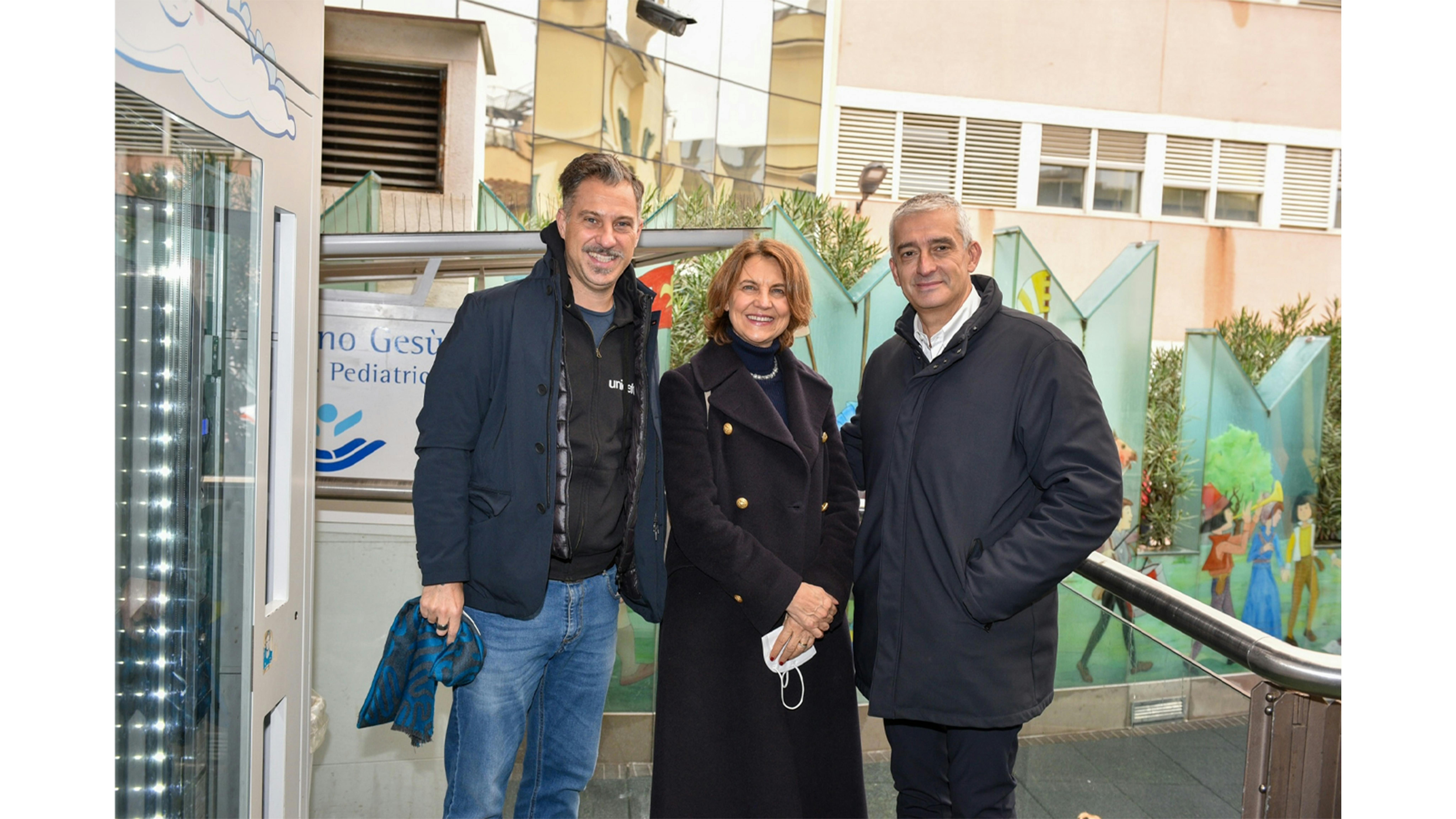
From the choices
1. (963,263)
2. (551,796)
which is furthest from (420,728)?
(963,263)

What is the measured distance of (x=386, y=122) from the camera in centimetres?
1129

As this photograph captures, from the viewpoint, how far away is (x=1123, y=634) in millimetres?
2938

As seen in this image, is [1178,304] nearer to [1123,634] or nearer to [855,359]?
[855,359]

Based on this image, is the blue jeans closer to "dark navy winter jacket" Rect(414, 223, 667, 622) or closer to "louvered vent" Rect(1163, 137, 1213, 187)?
"dark navy winter jacket" Rect(414, 223, 667, 622)

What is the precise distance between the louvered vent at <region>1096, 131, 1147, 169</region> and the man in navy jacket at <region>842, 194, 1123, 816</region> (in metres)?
19.6

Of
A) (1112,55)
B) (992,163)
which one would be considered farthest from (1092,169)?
(1112,55)

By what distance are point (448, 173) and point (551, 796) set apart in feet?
32.0

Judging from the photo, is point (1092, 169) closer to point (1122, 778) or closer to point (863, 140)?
point (863, 140)

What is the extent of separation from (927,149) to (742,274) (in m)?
18.1

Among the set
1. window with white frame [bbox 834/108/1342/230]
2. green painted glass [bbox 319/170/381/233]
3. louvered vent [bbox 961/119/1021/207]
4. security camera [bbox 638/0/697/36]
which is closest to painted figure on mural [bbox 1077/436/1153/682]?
green painted glass [bbox 319/170/381/233]

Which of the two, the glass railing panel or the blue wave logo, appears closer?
the glass railing panel

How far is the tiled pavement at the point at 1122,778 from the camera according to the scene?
7.87ft

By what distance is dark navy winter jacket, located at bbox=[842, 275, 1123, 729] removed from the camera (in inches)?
90.6

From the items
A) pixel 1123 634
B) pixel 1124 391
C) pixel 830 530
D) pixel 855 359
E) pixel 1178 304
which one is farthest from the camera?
pixel 1178 304
